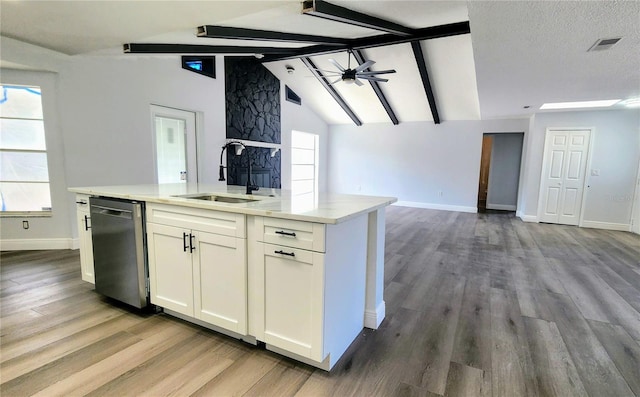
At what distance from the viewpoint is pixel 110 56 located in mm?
4012

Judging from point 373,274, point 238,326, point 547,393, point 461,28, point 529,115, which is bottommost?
point 547,393

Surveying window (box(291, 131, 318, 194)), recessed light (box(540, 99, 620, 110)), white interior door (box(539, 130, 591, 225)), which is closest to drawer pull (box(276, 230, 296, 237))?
recessed light (box(540, 99, 620, 110))

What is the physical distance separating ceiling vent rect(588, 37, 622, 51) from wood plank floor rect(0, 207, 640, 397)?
227cm

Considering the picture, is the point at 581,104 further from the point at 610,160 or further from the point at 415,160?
the point at 415,160

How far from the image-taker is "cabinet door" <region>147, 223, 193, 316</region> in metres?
2.13

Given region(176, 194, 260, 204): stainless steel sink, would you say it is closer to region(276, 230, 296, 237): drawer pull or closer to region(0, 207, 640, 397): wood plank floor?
region(276, 230, 296, 237): drawer pull

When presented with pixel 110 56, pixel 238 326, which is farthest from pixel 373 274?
pixel 110 56

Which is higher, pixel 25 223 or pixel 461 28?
pixel 461 28

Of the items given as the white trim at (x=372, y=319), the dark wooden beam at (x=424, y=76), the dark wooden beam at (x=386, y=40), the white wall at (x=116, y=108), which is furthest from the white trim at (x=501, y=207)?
the white wall at (x=116, y=108)

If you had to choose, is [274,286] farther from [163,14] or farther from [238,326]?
[163,14]

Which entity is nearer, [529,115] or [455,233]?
[455,233]

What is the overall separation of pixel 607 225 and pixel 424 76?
459 cm

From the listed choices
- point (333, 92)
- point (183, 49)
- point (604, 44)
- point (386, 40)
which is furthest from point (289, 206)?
point (333, 92)

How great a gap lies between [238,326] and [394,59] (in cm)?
554
